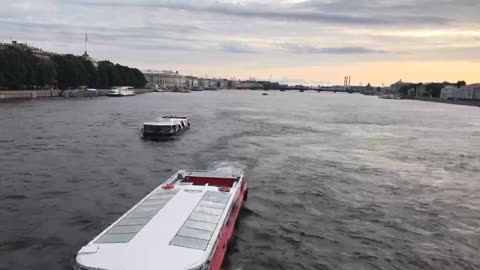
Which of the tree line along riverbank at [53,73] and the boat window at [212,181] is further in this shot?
the tree line along riverbank at [53,73]

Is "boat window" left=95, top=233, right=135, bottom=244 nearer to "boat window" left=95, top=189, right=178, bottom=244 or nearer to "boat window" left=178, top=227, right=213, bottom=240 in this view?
"boat window" left=95, top=189, right=178, bottom=244

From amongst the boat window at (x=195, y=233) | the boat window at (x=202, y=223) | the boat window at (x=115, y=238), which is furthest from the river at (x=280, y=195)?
the boat window at (x=115, y=238)

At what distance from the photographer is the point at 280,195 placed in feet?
80.7

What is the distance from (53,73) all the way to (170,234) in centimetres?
11902

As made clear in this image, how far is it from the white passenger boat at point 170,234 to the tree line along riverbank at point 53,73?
3737 inches

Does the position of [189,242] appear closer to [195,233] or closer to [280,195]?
[195,233]

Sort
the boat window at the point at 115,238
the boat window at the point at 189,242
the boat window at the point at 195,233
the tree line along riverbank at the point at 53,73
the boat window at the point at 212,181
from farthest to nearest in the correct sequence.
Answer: the tree line along riverbank at the point at 53,73
the boat window at the point at 212,181
the boat window at the point at 195,233
the boat window at the point at 115,238
the boat window at the point at 189,242

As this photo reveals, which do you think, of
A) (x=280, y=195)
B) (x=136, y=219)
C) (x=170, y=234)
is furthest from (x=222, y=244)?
(x=280, y=195)

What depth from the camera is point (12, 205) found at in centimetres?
2078

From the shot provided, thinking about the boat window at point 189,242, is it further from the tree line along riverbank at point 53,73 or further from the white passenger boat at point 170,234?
the tree line along riverbank at point 53,73

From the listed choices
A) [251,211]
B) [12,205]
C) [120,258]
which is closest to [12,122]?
[12,205]

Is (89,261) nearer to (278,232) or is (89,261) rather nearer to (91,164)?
(278,232)

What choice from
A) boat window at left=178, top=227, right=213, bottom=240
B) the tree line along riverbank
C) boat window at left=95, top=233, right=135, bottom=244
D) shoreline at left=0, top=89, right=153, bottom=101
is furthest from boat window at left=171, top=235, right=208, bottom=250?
the tree line along riverbank

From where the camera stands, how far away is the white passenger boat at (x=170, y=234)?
11.0 m
